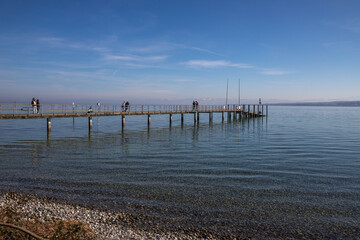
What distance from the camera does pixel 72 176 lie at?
13.1m

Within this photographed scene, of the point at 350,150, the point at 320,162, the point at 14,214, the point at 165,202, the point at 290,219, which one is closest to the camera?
the point at 14,214

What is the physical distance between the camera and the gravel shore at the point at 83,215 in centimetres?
710

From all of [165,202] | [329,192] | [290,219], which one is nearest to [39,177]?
[165,202]

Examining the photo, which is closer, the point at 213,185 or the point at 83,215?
the point at 83,215

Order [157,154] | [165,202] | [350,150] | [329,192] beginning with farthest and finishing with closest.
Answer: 1. [350,150]
2. [157,154]
3. [329,192]
4. [165,202]

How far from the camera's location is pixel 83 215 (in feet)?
27.4

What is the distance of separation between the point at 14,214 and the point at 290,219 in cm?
833

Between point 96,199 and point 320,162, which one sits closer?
point 96,199

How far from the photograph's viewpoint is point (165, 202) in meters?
9.83

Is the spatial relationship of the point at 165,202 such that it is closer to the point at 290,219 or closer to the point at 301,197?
the point at 290,219

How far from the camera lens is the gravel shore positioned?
710 centimetres

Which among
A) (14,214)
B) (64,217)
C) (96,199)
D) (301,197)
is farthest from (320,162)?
(14,214)

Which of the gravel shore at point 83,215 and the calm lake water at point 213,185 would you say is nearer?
the gravel shore at point 83,215

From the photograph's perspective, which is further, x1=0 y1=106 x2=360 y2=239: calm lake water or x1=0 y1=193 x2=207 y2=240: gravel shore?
x1=0 y1=106 x2=360 y2=239: calm lake water
